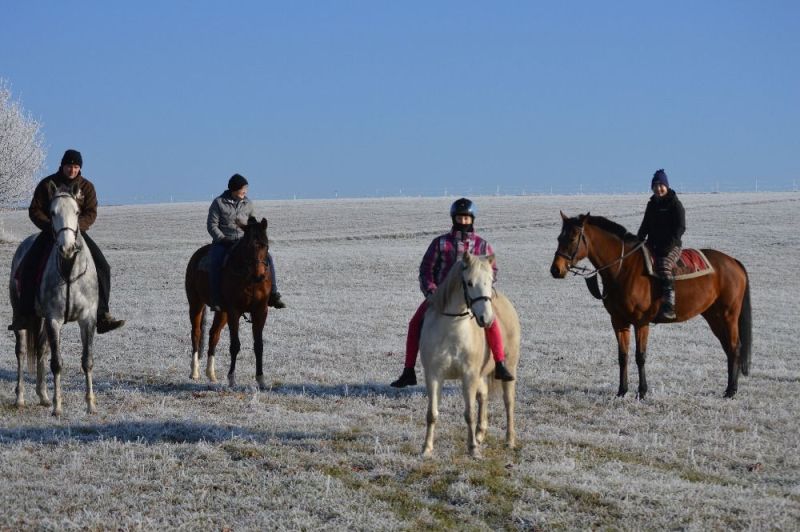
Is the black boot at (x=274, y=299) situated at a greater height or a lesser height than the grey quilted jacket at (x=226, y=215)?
lesser

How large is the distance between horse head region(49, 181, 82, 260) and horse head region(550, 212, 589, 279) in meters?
6.39

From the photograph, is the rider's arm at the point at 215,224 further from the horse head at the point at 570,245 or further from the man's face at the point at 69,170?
the horse head at the point at 570,245

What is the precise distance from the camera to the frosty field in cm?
727

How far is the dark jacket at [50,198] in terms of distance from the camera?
36.3 ft

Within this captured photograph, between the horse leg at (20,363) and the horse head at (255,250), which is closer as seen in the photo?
the horse leg at (20,363)

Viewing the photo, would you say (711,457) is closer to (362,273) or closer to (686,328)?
(686,328)

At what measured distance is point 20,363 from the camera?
12023 millimetres

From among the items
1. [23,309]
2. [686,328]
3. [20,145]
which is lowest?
[686,328]

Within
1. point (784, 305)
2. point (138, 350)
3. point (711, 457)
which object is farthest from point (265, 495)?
point (784, 305)

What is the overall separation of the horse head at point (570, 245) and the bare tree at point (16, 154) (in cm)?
4219

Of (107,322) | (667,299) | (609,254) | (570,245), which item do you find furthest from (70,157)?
(667,299)

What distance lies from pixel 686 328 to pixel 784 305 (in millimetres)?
6133

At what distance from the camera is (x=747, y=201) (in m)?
69.4

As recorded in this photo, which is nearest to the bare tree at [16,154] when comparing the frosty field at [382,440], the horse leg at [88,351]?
the frosty field at [382,440]
